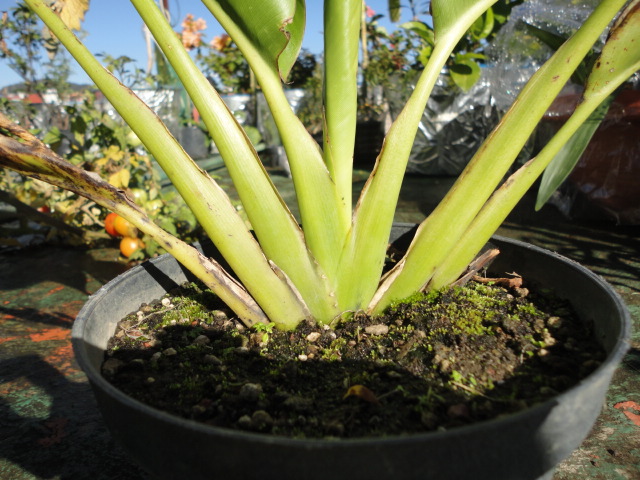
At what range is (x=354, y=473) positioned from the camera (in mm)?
413

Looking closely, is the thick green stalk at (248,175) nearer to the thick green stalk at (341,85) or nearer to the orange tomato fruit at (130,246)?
the thick green stalk at (341,85)

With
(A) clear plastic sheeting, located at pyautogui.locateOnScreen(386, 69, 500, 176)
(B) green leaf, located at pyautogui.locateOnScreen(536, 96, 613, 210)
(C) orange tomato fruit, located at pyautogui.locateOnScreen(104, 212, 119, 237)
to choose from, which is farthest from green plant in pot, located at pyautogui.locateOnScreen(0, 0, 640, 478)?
(A) clear plastic sheeting, located at pyautogui.locateOnScreen(386, 69, 500, 176)

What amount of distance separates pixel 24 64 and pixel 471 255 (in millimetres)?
4346

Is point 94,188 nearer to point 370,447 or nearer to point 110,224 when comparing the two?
point 370,447

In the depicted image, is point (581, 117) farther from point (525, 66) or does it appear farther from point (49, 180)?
point (525, 66)

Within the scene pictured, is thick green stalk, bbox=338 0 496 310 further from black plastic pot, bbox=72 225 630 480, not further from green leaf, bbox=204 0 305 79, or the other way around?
black plastic pot, bbox=72 225 630 480

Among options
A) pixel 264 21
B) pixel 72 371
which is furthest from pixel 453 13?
pixel 72 371

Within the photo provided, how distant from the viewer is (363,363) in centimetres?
71

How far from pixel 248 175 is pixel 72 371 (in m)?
0.99

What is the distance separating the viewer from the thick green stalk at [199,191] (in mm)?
674

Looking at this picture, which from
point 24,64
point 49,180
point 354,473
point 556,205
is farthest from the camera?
point 24,64

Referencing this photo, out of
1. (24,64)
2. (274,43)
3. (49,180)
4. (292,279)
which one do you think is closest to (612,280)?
(292,279)

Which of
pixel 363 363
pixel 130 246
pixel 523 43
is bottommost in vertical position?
pixel 363 363

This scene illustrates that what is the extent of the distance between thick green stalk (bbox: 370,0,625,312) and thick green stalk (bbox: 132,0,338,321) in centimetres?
16
